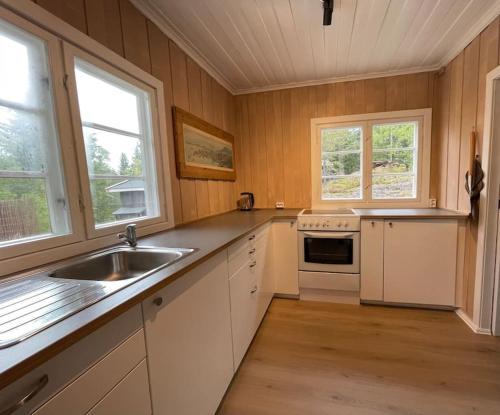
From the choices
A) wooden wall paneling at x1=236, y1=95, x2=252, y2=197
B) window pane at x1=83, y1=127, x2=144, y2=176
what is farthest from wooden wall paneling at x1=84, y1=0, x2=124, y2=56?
wooden wall paneling at x1=236, y1=95, x2=252, y2=197

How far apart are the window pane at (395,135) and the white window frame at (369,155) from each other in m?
0.05

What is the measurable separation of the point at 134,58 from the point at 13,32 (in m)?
0.68

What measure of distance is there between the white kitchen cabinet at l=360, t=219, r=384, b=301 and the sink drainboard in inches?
86.7

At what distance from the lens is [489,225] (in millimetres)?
1906

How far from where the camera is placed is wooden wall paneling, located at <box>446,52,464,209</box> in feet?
7.46

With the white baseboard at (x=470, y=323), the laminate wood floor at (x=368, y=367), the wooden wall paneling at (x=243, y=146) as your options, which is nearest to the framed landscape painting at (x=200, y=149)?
the wooden wall paneling at (x=243, y=146)

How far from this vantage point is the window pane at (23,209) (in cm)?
105

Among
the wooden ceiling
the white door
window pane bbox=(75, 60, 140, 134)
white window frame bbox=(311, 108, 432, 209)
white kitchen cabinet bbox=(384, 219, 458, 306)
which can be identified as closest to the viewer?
window pane bbox=(75, 60, 140, 134)

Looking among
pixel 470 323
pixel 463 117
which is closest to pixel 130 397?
pixel 470 323

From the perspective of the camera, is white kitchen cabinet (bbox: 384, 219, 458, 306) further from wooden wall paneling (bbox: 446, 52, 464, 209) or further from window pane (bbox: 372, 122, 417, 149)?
window pane (bbox: 372, 122, 417, 149)

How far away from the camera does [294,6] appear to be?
172cm

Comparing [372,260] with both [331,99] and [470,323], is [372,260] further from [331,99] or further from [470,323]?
[331,99]

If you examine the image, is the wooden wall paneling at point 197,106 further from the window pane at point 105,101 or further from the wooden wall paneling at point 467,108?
the wooden wall paneling at point 467,108

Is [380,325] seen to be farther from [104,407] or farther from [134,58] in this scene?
[134,58]
